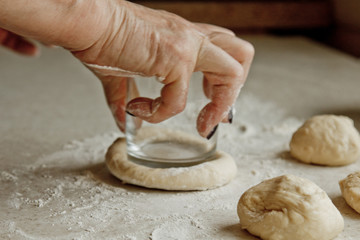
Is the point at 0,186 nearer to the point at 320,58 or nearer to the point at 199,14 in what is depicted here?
the point at 320,58

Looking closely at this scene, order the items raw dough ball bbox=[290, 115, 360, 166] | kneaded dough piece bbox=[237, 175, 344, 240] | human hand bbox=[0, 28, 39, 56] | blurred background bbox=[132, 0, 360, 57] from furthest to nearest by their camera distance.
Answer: blurred background bbox=[132, 0, 360, 57] < human hand bbox=[0, 28, 39, 56] < raw dough ball bbox=[290, 115, 360, 166] < kneaded dough piece bbox=[237, 175, 344, 240]

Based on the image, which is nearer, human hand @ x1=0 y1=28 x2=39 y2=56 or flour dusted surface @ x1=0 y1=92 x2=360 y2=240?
flour dusted surface @ x1=0 y1=92 x2=360 y2=240

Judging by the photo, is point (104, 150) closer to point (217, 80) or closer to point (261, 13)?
point (217, 80)

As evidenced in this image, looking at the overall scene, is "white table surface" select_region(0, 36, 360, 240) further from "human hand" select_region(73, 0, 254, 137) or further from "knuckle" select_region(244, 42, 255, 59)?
"knuckle" select_region(244, 42, 255, 59)

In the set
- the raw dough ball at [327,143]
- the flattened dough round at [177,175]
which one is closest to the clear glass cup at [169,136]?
the flattened dough round at [177,175]

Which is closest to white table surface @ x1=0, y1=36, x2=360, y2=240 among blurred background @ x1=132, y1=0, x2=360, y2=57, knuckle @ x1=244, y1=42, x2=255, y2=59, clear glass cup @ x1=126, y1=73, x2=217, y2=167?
clear glass cup @ x1=126, y1=73, x2=217, y2=167

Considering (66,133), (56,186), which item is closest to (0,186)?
(56,186)

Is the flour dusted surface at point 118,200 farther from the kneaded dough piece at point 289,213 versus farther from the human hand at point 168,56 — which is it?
the human hand at point 168,56
